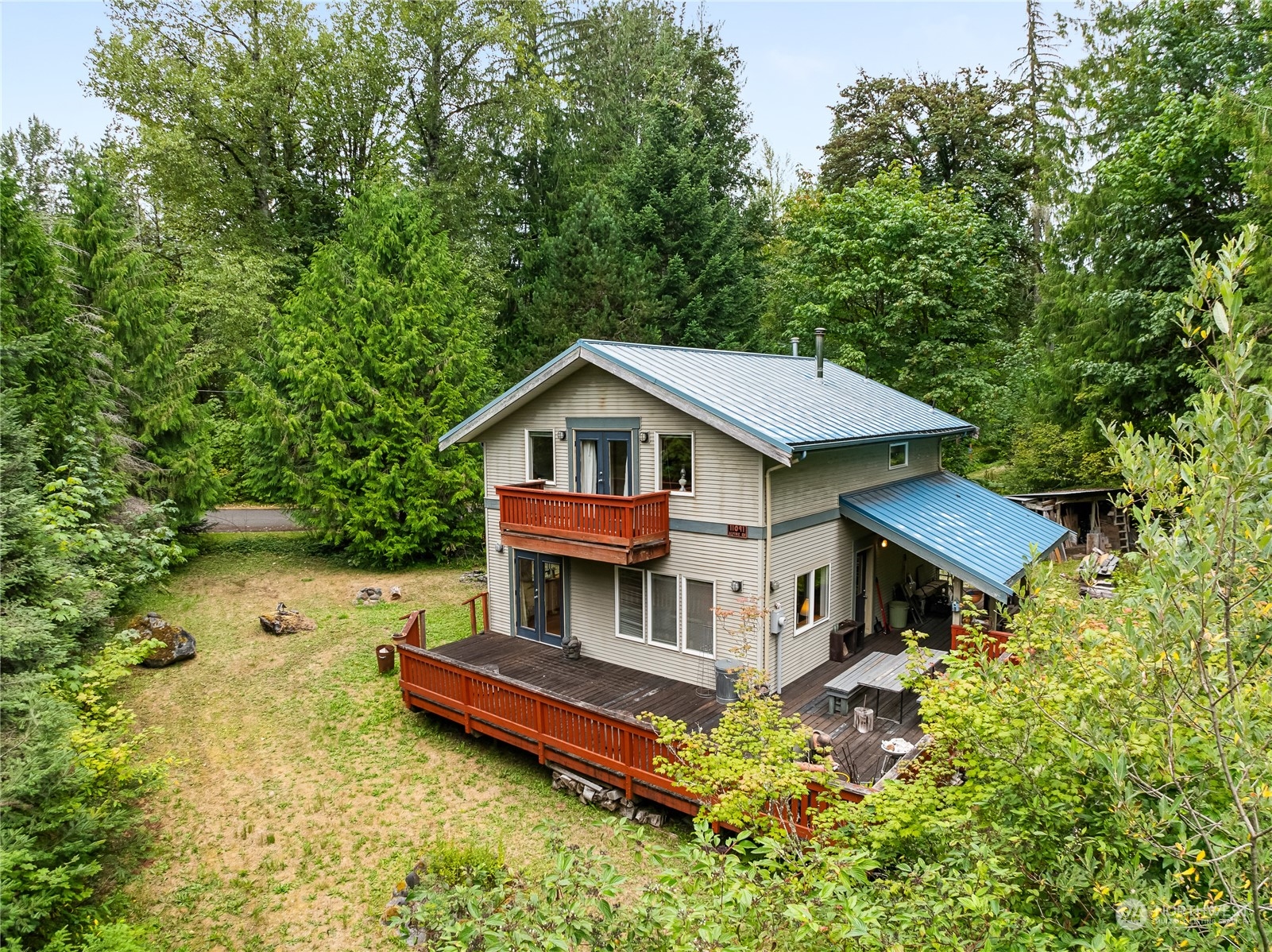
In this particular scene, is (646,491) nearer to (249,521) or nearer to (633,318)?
(633,318)

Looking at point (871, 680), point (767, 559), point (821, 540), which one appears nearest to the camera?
point (871, 680)

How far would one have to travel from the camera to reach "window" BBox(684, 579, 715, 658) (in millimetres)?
13290

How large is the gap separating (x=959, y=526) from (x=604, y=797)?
933 centimetres

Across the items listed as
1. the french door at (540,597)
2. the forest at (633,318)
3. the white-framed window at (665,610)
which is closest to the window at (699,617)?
the white-framed window at (665,610)

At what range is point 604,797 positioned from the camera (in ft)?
35.9

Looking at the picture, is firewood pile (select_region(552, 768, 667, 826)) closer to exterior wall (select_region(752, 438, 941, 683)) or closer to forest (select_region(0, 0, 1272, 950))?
forest (select_region(0, 0, 1272, 950))

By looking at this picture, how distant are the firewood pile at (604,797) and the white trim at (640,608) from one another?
3.45 meters

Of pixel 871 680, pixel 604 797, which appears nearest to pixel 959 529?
pixel 871 680

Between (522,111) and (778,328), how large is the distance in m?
16.0

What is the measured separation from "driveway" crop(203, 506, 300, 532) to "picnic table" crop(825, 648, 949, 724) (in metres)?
24.3

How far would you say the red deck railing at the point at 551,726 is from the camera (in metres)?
10.3

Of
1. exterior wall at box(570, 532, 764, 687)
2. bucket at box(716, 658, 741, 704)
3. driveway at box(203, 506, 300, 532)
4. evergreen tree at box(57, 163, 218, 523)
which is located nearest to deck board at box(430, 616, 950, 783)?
bucket at box(716, 658, 741, 704)

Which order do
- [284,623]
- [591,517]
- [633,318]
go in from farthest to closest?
[633,318] < [284,623] < [591,517]

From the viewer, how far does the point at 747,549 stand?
12664mm
